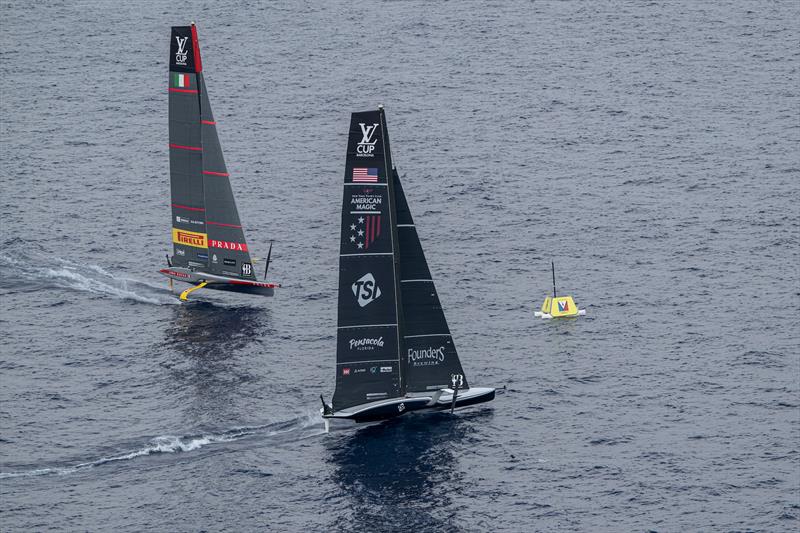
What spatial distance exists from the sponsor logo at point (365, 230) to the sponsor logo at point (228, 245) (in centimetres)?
3232

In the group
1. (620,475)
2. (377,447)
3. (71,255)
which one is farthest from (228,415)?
(71,255)

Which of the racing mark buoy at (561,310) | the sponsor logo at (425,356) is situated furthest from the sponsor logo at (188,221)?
the sponsor logo at (425,356)

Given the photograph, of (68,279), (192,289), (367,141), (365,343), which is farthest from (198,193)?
(367,141)

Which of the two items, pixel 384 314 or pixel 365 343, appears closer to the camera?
pixel 384 314

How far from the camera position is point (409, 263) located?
11994 cm

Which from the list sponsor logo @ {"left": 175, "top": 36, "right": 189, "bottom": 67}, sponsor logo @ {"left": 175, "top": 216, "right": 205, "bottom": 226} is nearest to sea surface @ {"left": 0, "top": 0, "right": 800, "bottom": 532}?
sponsor logo @ {"left": 175, "top": 216, "right": 205, "bottom": 226}

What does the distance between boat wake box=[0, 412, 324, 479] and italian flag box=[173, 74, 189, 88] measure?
38.6 m

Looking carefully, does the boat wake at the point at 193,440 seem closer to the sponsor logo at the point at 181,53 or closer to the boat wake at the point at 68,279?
the boat wake at the point at 68,279

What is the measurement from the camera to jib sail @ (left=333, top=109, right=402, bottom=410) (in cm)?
11519

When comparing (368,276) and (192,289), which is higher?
(368,276)

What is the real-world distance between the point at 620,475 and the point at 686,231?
5361 centimetres

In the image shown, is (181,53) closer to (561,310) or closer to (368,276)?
(368,276)

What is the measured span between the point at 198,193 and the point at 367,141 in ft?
125

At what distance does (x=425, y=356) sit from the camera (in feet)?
402
